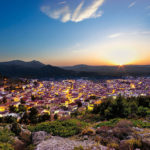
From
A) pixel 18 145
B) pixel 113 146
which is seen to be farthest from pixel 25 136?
pixel 113 146

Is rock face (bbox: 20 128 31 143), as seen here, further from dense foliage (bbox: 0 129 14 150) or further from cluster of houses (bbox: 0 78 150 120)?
cluster of houses (bbox: 0 78 150 120)

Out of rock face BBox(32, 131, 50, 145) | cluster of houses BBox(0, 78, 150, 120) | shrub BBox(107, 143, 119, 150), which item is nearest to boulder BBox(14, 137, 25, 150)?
rock face BBox(32, 131, 50, 145)

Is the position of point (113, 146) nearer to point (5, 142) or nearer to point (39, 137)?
point (39, 137)

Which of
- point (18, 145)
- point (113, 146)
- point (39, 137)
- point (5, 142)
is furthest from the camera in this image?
point (39, 137)

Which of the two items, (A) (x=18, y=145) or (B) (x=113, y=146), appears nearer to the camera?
(B) (x=113, y=146)

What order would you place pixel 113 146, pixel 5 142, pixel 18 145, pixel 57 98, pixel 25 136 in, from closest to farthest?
1. pixel 113 146
2. pixel 5 142
3. pixel 18 145
4. pixel 25 136
5. pixel 57 98

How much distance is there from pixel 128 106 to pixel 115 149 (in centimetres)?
728

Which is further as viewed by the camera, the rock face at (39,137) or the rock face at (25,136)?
the rock face at (25,136)

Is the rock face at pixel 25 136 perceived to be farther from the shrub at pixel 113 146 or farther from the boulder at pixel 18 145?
the shrub at pixel 113 146

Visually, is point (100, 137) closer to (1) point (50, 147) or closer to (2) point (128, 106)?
(1) point (50, 147)

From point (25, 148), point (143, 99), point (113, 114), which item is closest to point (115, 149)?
point (25, 148)

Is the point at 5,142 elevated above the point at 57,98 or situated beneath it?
elevated above

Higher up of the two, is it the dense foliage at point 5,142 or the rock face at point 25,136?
the dense foliage at point 5,142

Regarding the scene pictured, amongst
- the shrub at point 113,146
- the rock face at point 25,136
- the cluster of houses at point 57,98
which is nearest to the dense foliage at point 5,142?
the rock face at point 25,136
